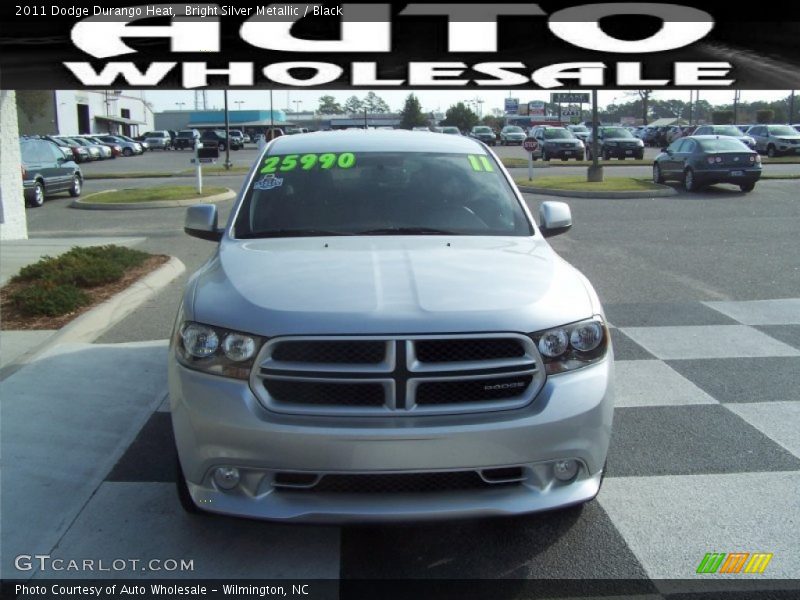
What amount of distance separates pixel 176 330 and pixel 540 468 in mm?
1714

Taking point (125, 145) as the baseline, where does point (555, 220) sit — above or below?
above

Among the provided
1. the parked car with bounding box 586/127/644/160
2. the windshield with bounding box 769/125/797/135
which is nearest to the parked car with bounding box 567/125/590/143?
the parked car with bounding box 586/127/644/160

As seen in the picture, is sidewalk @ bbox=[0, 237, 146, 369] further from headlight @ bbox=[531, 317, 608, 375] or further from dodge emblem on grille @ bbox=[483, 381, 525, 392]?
headlight @ bbox=[531, 317, 608, 375]

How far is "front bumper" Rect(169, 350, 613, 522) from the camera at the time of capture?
126 inches

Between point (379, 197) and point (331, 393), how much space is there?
1.97m

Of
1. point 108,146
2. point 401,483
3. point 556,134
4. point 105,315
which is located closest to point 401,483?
point 401,483

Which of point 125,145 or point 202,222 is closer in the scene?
point 202,222

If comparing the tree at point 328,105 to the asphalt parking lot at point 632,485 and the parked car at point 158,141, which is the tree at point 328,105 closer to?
the parked car at point 158,141

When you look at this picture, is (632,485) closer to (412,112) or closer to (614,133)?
(614,133)

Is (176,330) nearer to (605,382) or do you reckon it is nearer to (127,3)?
(605,382)

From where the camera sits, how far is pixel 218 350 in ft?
11.3

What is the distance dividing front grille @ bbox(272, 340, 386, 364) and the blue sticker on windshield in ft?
6.53

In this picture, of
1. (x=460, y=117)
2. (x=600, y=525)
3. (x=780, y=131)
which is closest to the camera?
(x=600, y=525)

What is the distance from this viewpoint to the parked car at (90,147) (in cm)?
5156
